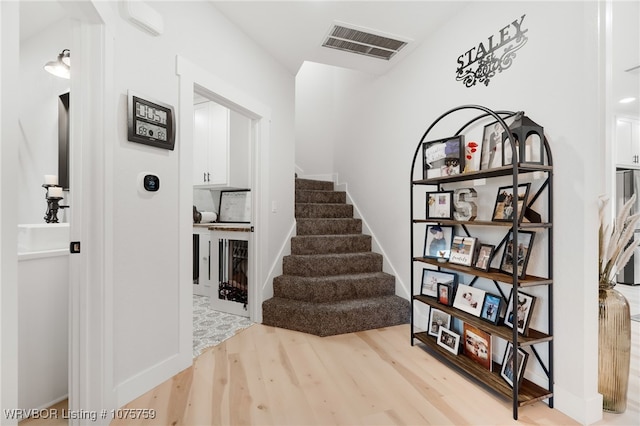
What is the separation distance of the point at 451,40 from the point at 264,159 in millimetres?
1911

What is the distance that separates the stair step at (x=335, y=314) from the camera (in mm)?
2676

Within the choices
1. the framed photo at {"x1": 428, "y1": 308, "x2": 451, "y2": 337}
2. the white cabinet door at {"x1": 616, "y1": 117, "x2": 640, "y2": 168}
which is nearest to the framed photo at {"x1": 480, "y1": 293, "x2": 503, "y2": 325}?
the framed photo at {"x1": 428, "y1": 308, "x2": 451, "y2": 337}

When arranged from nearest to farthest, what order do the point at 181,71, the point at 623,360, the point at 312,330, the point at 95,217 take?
the point at 95,217, the point at 623,360, the point at 181,71, the point at 312,330

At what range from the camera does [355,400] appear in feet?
5.77

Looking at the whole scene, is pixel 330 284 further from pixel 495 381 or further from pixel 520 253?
pixel 520 253

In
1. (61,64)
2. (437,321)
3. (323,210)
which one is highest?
(61,64)

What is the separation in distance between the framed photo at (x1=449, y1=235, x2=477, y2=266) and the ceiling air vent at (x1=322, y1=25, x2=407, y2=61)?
187 centimetres

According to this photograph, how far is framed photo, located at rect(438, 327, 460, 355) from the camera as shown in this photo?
7.01ft

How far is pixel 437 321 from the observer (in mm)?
2410

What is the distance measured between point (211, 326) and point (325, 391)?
1456mm

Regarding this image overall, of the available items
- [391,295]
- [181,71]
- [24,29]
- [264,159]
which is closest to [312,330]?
[391,295]

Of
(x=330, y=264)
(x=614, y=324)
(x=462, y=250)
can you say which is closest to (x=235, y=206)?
(x=330, y=264)

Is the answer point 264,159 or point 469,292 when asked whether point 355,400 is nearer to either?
point 469,292

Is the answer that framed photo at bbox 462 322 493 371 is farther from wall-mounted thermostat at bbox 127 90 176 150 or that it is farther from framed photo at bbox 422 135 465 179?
wall-mounted thermostat at bbox 127 90 176 150
